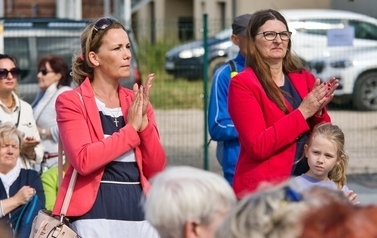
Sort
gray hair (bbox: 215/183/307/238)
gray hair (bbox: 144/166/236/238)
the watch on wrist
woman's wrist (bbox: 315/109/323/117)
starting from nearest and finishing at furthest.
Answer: gray hair (bbox: 215/183/307/238)
gray hair (bbox: 144/166/236/238)
woman's wrist (bbox: 315/109/323/117)
the watch on wrist

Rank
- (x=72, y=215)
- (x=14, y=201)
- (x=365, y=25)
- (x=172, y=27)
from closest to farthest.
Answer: (x=72, y=215) < (x=14, y=201) < (x=172, y=27) < (x=365, y=25)

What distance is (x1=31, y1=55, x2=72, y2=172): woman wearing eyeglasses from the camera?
841 centimetres

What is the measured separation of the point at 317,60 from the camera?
52.4 feet

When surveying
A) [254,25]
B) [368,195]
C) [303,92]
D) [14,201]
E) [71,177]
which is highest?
[254,25]

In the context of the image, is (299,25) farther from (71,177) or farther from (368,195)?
(71,177)

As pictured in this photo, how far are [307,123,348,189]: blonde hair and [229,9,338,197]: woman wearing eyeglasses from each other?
0.06m

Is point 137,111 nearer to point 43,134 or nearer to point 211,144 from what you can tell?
point 43,134

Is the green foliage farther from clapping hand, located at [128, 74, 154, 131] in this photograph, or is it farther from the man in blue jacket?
clapping hand, located at [128, 74, 154, 131]

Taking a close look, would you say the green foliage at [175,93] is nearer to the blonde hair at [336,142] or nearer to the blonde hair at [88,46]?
the blonde hair at [336,142]

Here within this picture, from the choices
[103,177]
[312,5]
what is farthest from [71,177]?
[312,5]

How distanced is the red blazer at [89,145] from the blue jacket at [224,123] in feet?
4.57

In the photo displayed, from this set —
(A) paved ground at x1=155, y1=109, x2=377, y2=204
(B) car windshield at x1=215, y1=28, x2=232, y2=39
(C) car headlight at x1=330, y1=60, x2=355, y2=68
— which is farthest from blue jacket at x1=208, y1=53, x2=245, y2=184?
(B) car windshield at x1=215, y1=28, x2=232, y2=39

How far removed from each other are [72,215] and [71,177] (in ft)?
0.64

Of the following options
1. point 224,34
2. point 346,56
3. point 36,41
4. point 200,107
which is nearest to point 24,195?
point 36,41
